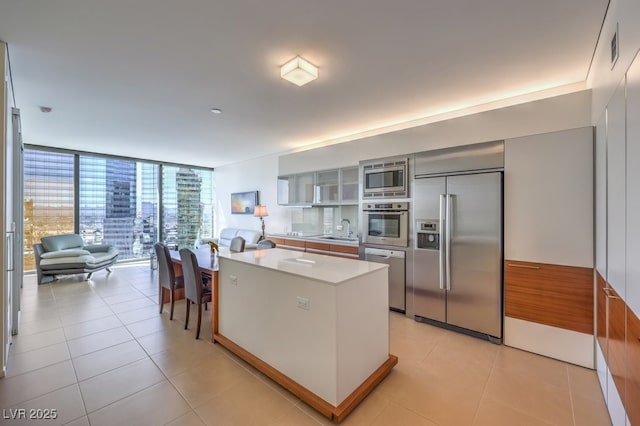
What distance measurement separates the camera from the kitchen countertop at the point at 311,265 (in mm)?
1924

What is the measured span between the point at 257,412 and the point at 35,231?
6711 millimetres

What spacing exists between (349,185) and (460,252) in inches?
83.6

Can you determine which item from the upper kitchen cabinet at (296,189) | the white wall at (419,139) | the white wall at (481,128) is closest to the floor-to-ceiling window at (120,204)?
the white wall at (419,139)

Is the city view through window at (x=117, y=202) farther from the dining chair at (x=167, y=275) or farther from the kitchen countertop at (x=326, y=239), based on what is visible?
the kitchen countertop at (x=326, y=239)

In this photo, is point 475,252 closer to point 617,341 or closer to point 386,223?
point 386,223

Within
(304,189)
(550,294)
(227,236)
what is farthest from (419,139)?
(227,236)

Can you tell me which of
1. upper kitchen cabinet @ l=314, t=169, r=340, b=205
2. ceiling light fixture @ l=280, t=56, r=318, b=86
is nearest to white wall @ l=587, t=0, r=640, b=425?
ceiling light fixture @ l=280, t=56, r=318, b=86

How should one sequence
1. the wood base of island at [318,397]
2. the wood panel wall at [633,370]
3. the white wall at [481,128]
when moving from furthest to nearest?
the white wall at [481,128]
the wood base of island at [318,397]
the wood panel wall at [633,370]

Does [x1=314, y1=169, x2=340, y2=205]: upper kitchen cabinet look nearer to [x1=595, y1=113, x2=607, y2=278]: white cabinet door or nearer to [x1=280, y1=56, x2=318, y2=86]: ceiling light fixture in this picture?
[x1=280, y1=56, x2=318, y2=86]: ceiling light fixture

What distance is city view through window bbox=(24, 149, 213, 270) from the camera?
5.62 meters

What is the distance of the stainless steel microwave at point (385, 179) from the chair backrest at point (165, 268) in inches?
111

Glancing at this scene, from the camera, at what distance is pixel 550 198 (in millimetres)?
2539

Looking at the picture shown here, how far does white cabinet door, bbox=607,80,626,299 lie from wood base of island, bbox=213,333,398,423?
1602 millimetres

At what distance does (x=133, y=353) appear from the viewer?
2.60 metres
